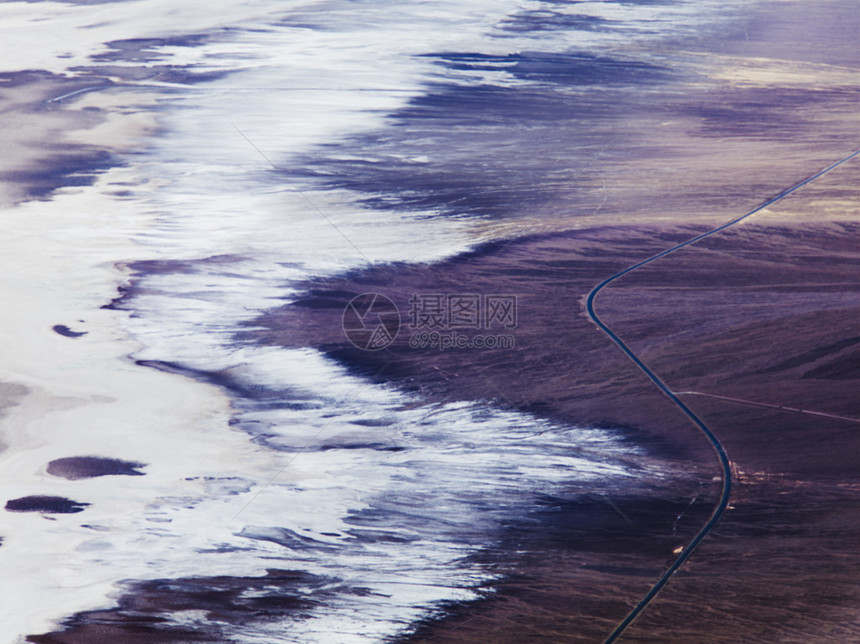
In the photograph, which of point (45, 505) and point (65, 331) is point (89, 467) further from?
point (65, 331)

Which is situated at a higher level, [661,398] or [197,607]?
[661,398]

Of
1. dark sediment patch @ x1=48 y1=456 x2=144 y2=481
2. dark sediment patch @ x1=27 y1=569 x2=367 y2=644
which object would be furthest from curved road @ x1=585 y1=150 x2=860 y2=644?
dark sediment patch @ x1=48 y1=456 x2=144 y2=481

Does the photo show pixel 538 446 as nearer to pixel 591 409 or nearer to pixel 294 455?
pixel 591 409

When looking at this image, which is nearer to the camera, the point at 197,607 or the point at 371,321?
the point at 197,607

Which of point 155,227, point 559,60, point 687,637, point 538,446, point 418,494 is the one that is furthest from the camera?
point 559,60

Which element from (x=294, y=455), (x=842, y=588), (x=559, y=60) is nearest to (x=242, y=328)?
(x=294, y=455)

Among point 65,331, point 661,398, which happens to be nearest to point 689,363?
point 661,398

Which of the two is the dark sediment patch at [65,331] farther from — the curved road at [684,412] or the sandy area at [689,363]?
the curved road at [684,412]

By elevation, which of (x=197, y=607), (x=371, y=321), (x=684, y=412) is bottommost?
(x=197, y=607)
